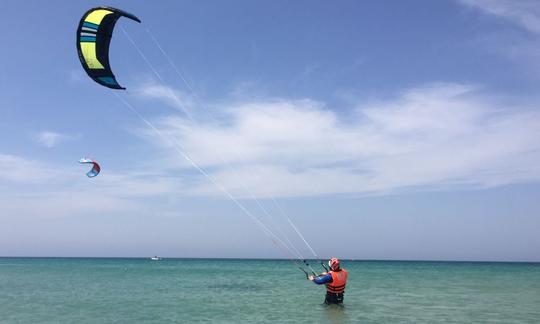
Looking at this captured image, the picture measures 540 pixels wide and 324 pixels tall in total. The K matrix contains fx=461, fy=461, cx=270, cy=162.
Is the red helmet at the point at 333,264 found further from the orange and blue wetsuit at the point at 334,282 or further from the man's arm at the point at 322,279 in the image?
the man's arm at the point at 322,279

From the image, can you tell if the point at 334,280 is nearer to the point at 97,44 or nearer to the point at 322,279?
the point at 322,279

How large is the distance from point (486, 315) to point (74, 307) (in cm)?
1490

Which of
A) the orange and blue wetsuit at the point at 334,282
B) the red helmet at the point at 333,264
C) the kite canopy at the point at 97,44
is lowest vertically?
the orange and blue wetsuit at the point at 334,282

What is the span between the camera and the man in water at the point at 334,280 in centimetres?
1461

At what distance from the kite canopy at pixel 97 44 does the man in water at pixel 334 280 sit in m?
8.34

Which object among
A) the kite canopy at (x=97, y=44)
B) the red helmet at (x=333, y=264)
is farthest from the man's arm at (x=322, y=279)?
the kite canopy at (x=97, y=44)

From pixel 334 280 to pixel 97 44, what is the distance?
10.1 metres

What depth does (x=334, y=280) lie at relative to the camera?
15.1m

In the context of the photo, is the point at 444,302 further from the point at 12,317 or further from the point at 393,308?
the point at 12,317

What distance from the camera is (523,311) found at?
16609 millimetres

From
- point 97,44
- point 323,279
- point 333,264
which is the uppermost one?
point 97,44

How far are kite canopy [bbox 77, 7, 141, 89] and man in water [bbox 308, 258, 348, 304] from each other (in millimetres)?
8342

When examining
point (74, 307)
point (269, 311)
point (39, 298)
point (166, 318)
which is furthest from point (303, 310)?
point (39, 298)

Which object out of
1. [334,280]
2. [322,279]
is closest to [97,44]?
[322,279]
